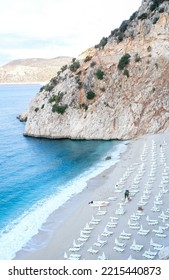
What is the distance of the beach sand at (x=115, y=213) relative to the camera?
27188 millimetres

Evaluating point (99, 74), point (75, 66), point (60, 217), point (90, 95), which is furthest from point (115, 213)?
point (75, 66)

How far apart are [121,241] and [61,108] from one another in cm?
4459

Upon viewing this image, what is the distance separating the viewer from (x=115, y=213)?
33.0 m

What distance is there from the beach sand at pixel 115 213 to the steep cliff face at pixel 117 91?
15706 mm

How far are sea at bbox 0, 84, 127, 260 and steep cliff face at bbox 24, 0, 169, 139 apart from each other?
10.8 ft

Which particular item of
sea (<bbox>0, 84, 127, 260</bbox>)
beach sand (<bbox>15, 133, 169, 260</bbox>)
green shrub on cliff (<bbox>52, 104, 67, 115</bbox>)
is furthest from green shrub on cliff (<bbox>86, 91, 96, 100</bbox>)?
beach sand (<bbox>15, 133, 169, 260</bbox>)

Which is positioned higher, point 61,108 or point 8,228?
point 61,108

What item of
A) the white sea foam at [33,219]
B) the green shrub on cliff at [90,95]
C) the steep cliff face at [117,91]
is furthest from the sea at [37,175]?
the green shrub on cliff at [90,95]

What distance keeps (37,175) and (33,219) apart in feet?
46.8

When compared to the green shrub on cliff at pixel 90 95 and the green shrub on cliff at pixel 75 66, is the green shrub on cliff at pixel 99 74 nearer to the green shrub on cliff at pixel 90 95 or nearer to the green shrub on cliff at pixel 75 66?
Answer: the green shrub on cliff at pixel 90 95

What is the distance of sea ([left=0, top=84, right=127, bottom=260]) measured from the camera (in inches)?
1305

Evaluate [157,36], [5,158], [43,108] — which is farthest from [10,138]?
[157,36]
